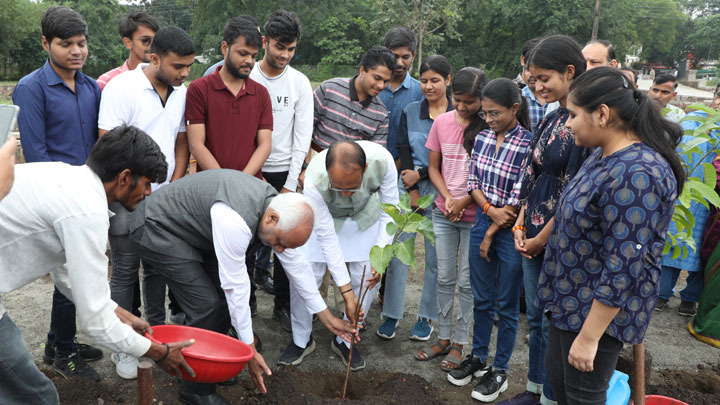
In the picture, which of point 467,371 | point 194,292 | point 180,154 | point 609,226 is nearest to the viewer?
point 609,226

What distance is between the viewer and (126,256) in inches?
111

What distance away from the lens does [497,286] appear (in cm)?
312

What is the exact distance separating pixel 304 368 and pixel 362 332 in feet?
1.99

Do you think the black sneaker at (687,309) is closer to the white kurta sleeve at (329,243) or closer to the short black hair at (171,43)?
the white kurta sleeve at (329,243)

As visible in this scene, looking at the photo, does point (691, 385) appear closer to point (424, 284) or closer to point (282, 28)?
point (424, 284)

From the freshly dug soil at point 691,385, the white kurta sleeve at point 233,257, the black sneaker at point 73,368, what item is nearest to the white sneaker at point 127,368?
the black sneaker at point 73,368

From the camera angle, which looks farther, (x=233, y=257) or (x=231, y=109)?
(x=231, y=109)

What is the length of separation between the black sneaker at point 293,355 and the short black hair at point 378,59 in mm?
1867

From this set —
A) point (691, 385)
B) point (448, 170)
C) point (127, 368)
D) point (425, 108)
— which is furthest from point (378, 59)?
point (691, 385)

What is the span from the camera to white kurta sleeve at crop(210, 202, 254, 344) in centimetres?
238

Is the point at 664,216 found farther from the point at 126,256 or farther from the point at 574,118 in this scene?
the point at 126,256

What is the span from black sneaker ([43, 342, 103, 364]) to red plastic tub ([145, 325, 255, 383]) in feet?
3.28

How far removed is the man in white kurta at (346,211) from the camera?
2758 millimetres

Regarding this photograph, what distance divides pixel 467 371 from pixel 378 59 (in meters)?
2.04
